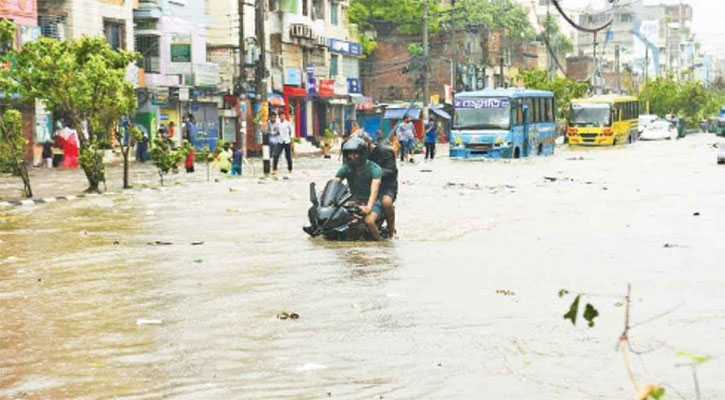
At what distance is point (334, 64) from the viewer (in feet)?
240

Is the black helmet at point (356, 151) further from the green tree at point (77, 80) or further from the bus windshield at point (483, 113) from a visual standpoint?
the bus windshield at point (483, 113)

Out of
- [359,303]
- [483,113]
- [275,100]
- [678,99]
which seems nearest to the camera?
[359,303]

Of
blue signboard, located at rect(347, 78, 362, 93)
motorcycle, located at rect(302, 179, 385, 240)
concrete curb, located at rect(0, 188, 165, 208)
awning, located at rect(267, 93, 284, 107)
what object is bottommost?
concrete curb, located at rect(0, 188, 165, 208)

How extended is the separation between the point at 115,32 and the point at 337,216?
113 ft

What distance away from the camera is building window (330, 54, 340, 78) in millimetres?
72688

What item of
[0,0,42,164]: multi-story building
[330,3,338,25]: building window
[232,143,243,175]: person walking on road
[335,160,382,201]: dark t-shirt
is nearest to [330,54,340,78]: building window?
[330,3,338,25]: building window

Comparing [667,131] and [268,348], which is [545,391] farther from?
[667,131]

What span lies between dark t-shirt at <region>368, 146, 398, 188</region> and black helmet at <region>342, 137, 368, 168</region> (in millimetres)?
413

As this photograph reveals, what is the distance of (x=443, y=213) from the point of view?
19766 millimetres

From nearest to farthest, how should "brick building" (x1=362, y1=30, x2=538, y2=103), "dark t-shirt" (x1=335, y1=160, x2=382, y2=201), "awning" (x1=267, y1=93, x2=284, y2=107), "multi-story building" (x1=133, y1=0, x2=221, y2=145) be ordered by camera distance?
1. "dark t-shirt" (x1=335, y1=160, x2=382, y2=201)
2. "multi-story building" (x1=133, y1=0, x2=221, y2=145)
3. "awning" (x1=267, y1=93, x2=284, y2=107)
4. "brick building" (x1=362, y1=30, x2=538, y2=103)

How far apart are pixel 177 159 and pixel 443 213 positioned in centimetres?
966

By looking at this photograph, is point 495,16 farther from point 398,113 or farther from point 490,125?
point 490,125

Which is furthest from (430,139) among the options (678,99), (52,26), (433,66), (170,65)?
(678,99)

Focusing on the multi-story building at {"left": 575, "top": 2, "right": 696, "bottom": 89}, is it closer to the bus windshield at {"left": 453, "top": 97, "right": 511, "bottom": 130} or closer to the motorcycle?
the bus windshield at {"left": 453, "top": 97, "right": 511, "bottom": 130}
